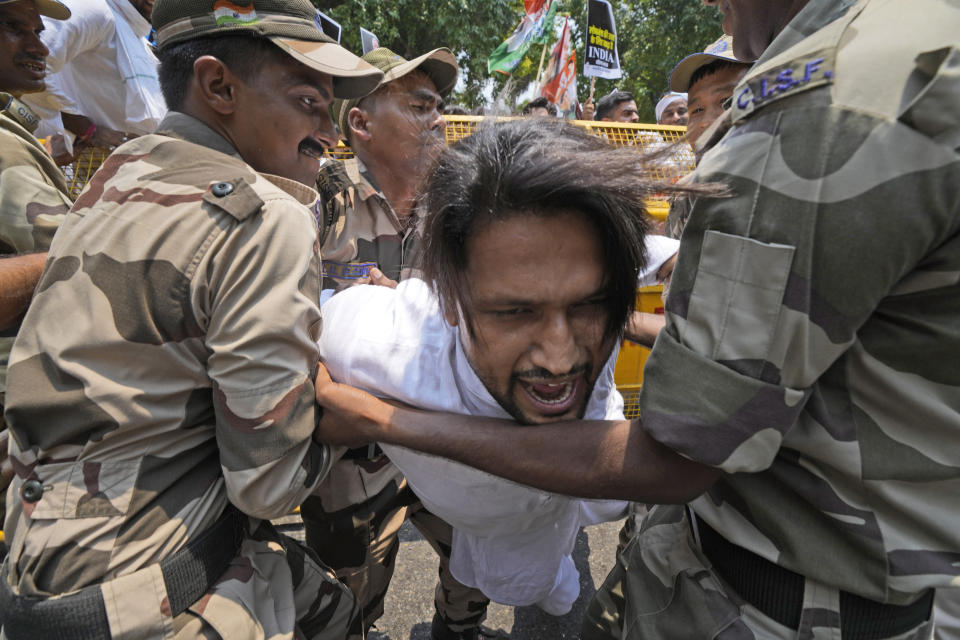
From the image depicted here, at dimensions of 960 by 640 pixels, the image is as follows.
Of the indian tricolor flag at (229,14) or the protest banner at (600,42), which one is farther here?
the protest banner at (600,42)

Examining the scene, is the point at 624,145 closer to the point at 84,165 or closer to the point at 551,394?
the point at 551,394

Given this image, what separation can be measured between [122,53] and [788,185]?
4239mm

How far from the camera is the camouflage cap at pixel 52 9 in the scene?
2.64 meters

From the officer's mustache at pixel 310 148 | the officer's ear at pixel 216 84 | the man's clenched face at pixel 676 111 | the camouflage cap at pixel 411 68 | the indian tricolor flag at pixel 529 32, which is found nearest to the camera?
the officer's ear at pixel 216 84

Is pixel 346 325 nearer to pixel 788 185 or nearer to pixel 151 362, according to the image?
pixel 151 362

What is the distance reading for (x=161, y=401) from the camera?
1249 mm

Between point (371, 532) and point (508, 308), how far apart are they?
1.47 meters

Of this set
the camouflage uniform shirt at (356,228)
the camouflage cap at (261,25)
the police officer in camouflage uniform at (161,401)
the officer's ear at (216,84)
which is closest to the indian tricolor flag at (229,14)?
the camouflage cap at (261,25)

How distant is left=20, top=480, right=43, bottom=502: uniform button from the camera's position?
120cm

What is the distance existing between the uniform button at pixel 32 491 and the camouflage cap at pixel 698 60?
3.34m

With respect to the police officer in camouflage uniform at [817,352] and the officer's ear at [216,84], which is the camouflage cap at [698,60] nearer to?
the police officer in camouflage uniform at [817,352]

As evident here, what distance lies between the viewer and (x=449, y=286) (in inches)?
59.2

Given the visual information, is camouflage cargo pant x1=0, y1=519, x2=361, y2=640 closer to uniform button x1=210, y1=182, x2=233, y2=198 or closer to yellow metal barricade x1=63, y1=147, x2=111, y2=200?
uniform button x1=210, y1=182, x2=233, y2=198

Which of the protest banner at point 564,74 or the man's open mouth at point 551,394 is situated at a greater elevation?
the protest banner at point 564,74
